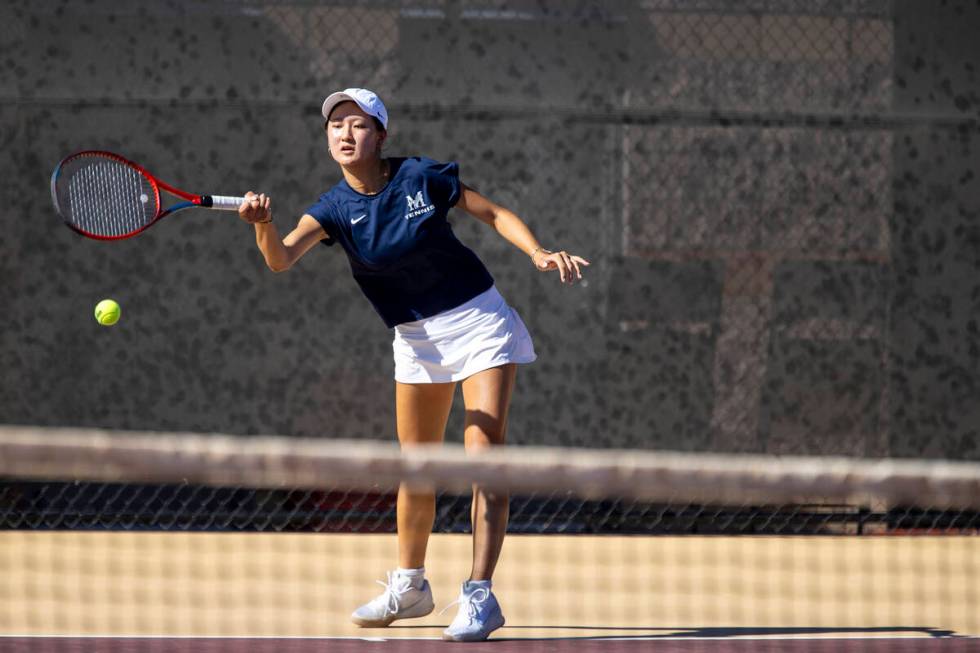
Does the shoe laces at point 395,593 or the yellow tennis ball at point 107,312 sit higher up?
the yellow tennis ball at point 107,312

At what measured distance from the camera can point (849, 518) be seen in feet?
23.0

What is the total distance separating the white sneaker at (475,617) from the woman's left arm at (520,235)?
901 millimetres

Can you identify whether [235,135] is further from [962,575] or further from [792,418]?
[962,575]

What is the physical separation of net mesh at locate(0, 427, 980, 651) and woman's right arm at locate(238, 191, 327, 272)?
0.67 meters

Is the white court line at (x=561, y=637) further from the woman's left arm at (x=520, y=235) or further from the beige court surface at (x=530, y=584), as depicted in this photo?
the woman's left arm at (x=520, y=235)

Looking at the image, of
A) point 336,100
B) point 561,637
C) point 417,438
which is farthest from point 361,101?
point 561,637

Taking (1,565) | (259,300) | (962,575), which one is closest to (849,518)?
(962,575)

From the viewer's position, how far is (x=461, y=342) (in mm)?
4594

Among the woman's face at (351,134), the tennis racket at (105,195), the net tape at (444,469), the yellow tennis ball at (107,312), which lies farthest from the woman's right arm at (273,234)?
the yellow tennis ball at (107,312)

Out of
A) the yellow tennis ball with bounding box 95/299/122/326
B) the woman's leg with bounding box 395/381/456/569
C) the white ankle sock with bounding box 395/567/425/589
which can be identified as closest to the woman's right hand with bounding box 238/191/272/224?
the woman's leg with bounding box 395/381/456/569

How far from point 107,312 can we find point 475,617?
290 cm

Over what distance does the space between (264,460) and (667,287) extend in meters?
4.51

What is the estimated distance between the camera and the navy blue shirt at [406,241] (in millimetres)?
4539

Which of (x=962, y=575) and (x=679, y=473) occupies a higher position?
(x=679, y=473)
